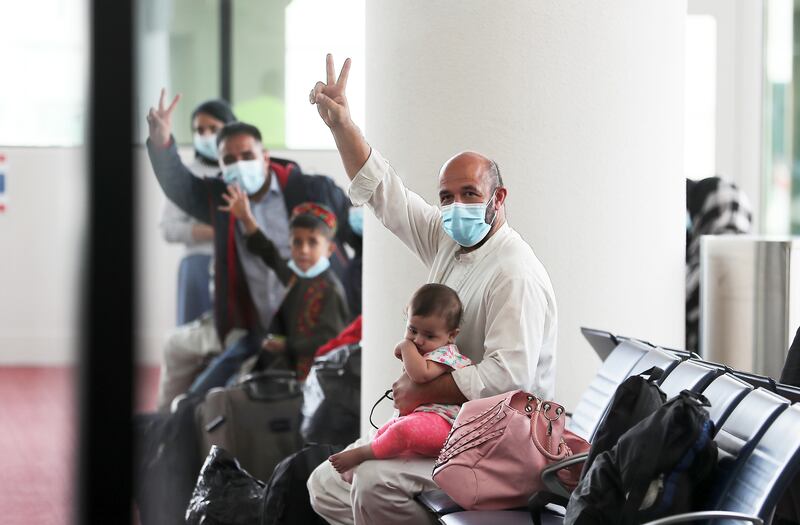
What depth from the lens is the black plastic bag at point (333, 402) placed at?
13.1 feet

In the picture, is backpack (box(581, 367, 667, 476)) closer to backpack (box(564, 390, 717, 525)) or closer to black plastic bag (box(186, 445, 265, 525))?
backpack (box(564, 390, 717, 525))

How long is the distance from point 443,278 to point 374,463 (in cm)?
58

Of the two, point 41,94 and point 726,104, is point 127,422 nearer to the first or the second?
point 726,104

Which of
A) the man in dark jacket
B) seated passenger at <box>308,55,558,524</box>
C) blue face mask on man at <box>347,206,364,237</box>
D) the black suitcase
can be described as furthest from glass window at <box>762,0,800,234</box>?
seated passenger at <box>308,55,558,524</box>

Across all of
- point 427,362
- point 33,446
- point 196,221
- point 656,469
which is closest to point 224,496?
point 427,362

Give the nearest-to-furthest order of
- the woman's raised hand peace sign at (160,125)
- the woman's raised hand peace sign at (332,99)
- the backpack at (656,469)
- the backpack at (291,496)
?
the backpack at (656,469) < the woman's raised hand peace sign at (332,99) < the backpack at (291,496) < the woman's raised hand peace sign at (160,125)

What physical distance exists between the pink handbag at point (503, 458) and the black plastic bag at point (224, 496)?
1.11m

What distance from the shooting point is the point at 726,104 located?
8344 millimetres

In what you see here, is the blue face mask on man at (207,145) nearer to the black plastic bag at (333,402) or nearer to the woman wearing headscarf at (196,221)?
the woman wearing headscarf at (196,221)

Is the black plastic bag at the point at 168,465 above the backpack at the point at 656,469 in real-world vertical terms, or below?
below

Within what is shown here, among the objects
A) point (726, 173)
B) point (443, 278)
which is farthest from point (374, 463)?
point (726, 173)

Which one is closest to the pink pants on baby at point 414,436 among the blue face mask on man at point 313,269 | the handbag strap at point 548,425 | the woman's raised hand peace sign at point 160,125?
the handbag strap at point 548,425

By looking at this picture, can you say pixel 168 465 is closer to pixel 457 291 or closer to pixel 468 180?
pixel 457 291

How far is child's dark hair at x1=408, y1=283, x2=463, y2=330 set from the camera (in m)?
2.71
